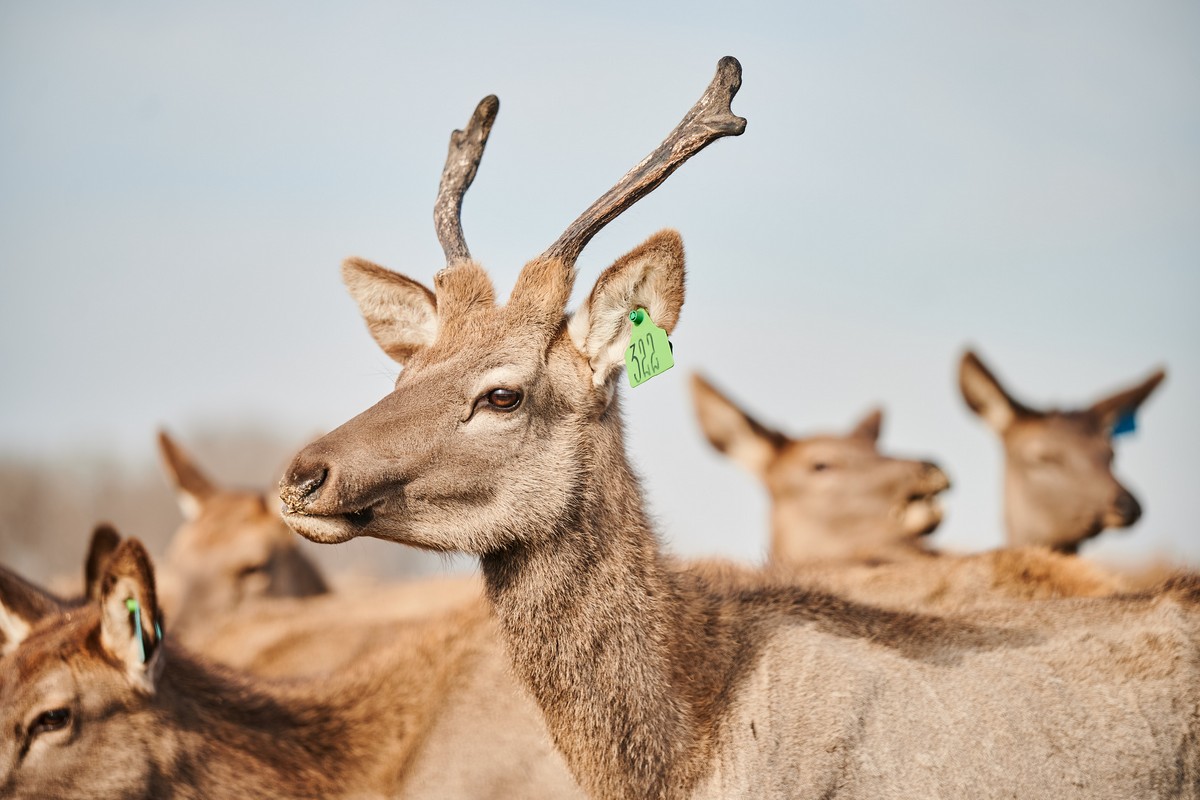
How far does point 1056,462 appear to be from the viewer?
10.7 m

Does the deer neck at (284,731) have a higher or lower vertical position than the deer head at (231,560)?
lower

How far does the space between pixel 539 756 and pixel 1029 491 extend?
6.32m

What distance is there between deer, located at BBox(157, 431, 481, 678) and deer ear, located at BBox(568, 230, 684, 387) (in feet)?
14.3

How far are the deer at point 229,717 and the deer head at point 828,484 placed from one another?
3990 millimetres

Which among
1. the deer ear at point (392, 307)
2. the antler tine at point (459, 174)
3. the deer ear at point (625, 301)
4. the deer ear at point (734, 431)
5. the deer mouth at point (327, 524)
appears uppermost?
the antler tine at point (459, 174)

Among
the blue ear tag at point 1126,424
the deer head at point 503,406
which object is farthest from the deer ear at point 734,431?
the deer head at point 503,406

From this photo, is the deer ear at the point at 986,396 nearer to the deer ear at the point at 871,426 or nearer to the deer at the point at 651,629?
the deer ear at the point at 871,426

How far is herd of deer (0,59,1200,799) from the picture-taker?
454 cm

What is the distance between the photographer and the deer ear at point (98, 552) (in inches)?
276

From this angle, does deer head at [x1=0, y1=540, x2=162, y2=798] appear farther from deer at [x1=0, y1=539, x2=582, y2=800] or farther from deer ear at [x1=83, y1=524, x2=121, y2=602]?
deer ear at [x1=83, y1=524, x2=121, y2=602]

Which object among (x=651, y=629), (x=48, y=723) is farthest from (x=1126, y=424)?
(x=48, y=723)

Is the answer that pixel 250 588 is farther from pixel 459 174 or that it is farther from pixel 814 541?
pixel 459 174

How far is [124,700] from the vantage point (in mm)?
5555

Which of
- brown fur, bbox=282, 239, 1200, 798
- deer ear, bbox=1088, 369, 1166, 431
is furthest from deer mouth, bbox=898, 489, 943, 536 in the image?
brown fur, bbox=282, 239, 1200, 798
